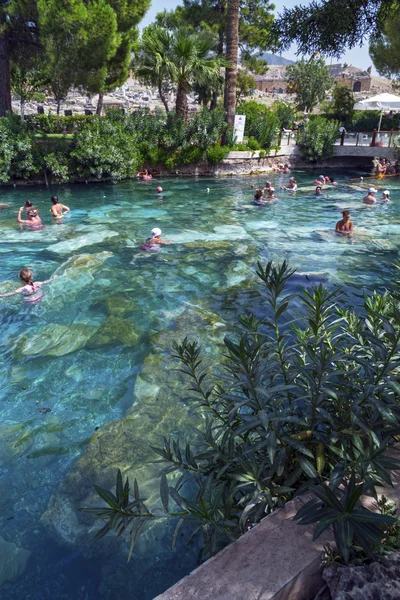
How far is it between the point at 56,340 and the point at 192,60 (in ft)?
63.2

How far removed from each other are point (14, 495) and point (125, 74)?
2757 centimetres

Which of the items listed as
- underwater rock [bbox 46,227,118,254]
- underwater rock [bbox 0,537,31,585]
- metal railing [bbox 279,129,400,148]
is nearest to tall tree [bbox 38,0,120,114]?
underwater rock [bbox 46,227,118,254]

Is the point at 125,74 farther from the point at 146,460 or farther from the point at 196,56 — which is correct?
the point at 146,460

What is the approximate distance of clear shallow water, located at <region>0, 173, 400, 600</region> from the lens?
12.7 feet

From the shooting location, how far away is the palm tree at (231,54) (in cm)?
2177

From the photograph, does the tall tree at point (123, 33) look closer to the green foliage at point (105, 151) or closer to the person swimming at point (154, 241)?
the green foliage at point (105, 151)

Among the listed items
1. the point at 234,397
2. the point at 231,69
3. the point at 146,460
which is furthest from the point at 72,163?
the point at 234,397

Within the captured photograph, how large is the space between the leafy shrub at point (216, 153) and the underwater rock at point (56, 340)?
18.6 m

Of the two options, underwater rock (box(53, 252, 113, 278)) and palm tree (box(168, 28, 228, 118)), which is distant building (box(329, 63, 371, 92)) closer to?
palm tree (box(168, 28, 228, 118))

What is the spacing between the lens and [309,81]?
148 feet

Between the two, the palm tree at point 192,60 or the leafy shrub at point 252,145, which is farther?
the leafy shrub at point 252,145

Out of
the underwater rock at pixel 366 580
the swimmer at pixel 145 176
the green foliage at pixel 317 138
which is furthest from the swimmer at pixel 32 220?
the green foliage at pixel 317 138

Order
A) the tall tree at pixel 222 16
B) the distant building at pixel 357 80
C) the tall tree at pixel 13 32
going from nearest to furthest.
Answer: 1. the tall tree at pixel 13 32
2. the tall tree at pixel 222 16
3. the distant building at pixel 357 80

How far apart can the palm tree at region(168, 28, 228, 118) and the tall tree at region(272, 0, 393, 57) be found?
617 inches
